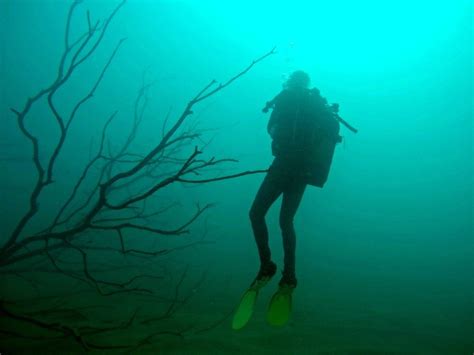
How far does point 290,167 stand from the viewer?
3041mm

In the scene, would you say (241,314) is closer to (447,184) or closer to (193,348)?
(193,348)

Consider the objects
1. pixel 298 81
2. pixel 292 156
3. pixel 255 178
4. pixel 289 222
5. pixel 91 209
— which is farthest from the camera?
pixel 255 178

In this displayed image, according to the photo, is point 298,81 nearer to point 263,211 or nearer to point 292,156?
point 292,156

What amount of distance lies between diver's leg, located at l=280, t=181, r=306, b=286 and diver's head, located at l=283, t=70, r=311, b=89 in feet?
2.83

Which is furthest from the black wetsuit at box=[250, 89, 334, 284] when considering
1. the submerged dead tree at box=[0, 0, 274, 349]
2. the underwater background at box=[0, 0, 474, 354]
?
the underwater background at box=[0, 0, 474, 354]

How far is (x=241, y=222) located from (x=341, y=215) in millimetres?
7672

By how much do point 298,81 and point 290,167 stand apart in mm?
811

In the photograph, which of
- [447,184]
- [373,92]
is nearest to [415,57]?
[373,92]

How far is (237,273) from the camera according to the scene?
11758 mm

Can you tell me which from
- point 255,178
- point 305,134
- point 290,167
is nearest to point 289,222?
point 290,167

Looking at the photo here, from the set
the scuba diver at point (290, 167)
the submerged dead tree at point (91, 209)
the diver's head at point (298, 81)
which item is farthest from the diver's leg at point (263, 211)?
the diver's head at point (298, 81)

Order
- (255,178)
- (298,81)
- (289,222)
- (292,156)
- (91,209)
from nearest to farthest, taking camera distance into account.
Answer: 1. (292,156)
2. (289,222)
3. (298,81)
4. (91,209)
5. (255,178)

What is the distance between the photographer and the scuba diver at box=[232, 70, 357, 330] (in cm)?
304

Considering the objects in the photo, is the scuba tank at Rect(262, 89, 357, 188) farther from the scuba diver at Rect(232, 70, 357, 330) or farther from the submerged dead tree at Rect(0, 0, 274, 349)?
the submerged dead tree at Rect(0, 0, 274, 349)
